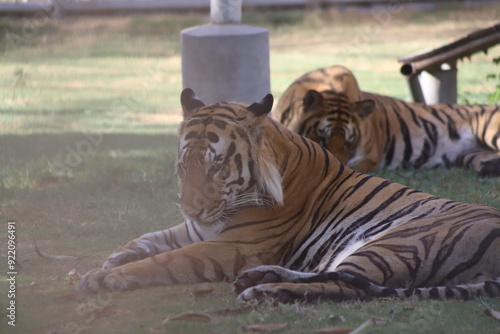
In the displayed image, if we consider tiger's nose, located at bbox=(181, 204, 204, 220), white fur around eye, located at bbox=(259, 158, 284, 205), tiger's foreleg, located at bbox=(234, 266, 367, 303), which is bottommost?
tiger's foreleg, located at bbox=(234, 266, 367, 303)

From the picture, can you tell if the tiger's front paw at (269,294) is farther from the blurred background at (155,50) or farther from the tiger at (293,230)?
the blurred background at (155,50)

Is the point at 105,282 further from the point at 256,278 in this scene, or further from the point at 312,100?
the point at 312,100

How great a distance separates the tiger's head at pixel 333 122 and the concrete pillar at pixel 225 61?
1.71 feet

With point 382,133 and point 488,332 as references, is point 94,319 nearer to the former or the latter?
point 488,332

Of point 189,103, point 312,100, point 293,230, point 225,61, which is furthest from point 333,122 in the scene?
point 293,230

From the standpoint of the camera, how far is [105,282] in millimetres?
4020

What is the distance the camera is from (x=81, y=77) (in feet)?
40.0

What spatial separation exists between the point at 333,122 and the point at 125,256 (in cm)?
277

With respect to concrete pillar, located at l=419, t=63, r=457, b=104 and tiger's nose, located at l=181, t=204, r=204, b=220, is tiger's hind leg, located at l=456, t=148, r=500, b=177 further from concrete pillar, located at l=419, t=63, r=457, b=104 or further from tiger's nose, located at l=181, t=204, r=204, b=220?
tiger's nose, located at l=181, t=204, r=204, b=220

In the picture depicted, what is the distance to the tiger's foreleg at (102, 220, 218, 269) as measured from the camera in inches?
177

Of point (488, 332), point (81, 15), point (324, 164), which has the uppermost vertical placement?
point (81, 15)

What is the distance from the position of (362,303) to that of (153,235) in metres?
1.43

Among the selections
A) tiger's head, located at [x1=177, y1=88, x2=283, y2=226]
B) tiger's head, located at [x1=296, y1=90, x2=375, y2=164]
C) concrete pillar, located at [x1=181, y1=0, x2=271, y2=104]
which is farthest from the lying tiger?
tiger's head, located at [x1=177, y1=88, x2=283, y2=226]

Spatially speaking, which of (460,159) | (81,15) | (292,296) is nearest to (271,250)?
(292,296)
